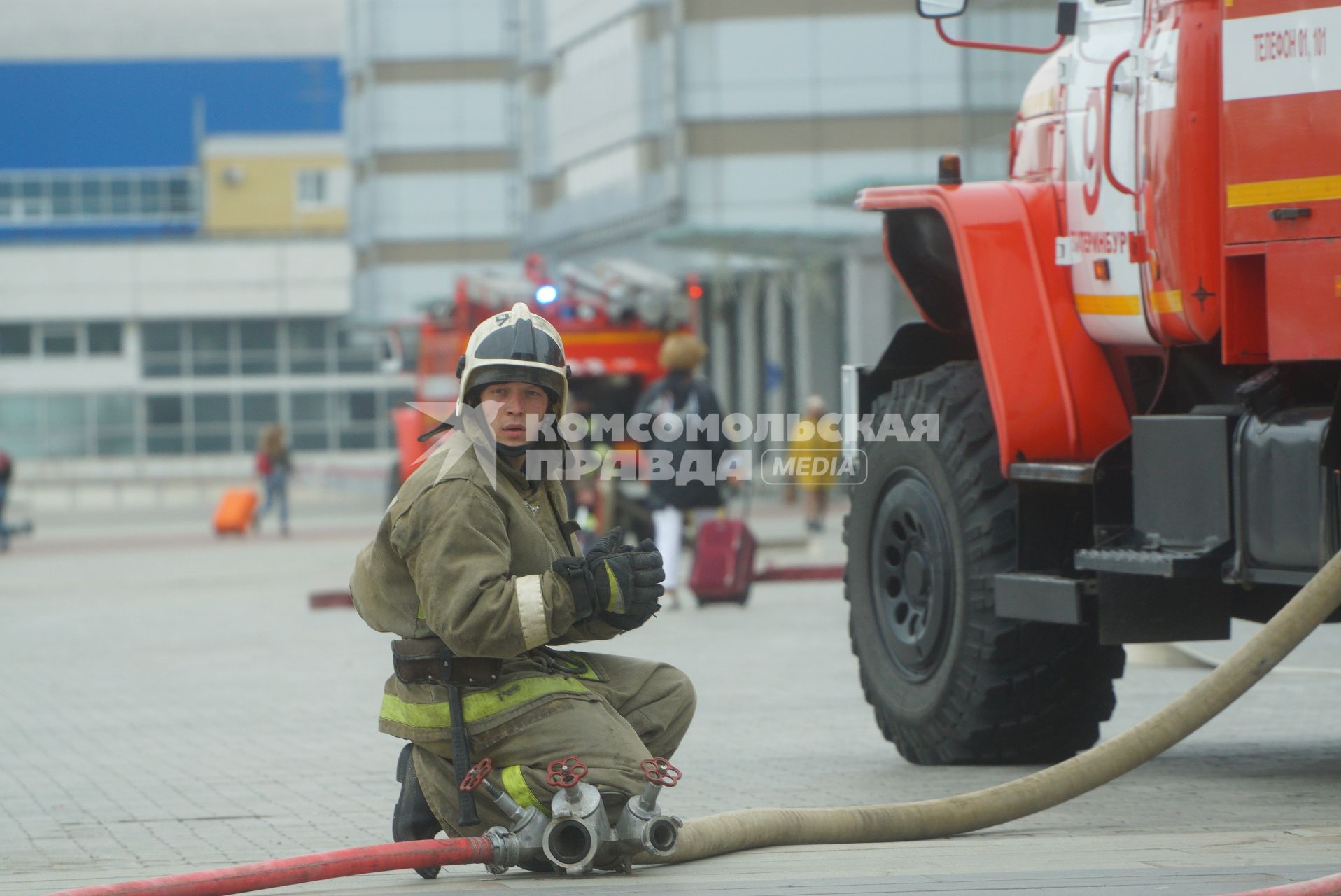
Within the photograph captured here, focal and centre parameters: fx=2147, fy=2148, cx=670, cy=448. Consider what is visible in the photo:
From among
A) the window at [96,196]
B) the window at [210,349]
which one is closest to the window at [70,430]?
the window at [210,349]

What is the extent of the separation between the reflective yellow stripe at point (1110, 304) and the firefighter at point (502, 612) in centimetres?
220

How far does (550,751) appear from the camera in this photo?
540cm

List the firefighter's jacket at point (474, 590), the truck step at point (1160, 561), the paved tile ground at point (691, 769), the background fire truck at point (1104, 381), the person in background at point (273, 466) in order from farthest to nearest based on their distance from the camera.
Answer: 1. the person in background at point (273, 466)
2. the truck step at point (1160, 561)
3. the background fire truck at point (1104, 381)
4. the paved tile ground at point (691, 769)
5. the firefighter's jacket at point (474, 590)

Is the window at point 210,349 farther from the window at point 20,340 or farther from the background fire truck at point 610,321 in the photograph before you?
the background fire truck at point 610,321

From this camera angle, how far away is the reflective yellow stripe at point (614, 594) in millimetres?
5293

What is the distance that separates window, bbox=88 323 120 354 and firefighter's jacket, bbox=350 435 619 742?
65819 millimetres

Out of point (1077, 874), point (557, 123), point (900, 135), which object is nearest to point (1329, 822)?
point (1077, 874)

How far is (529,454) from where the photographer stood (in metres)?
5.65

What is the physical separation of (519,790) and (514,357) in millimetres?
1105

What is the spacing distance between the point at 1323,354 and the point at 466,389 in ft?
7.97

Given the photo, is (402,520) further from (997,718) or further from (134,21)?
(134,21)

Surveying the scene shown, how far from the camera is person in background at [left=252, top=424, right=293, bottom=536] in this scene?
111 feet

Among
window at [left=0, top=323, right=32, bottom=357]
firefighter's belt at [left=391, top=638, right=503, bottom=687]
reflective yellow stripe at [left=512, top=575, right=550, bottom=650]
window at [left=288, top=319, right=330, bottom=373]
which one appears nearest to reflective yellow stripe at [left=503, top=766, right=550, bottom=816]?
firefighter's belt at [left=391, top=638, right=503, bottom=687]

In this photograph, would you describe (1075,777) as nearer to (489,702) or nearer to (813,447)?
(489,702)
